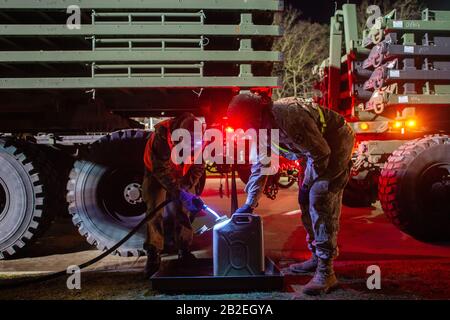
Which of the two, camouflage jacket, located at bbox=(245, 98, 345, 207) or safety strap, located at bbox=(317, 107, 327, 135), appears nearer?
camouflage jacket, located at bbox=(245, 98, 345, 207)

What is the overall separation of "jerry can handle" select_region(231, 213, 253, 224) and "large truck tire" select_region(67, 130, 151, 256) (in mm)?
2030

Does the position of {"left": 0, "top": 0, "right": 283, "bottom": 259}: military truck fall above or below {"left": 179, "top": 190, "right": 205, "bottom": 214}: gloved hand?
above

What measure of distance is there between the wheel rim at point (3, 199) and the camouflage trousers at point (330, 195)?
383cm

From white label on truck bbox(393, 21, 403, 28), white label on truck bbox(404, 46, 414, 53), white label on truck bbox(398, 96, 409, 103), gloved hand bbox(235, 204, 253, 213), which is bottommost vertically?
gloved hand bbox(235, 204, 253, 213)

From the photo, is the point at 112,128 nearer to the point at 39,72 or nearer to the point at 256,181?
the point at 39,72

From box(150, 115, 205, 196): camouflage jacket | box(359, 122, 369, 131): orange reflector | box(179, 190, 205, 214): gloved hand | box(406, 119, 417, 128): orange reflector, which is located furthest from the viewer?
box(359, 122, 369, 131): orange reflector

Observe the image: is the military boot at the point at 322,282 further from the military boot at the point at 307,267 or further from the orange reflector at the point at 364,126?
the orange reflector at the point at 364,126

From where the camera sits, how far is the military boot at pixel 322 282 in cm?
359

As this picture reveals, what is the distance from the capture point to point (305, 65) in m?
27.2

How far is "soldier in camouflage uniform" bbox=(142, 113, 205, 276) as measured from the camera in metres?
4.27

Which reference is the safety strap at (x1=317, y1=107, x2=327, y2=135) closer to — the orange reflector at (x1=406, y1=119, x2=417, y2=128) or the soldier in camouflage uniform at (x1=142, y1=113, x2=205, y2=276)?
the soldier in camouflage uniform at (x1=142, y1=113, x2=205, y2=276)

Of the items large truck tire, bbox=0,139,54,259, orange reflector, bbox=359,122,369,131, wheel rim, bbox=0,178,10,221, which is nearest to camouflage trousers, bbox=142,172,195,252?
large truck tire, bbox=0,139,54,259

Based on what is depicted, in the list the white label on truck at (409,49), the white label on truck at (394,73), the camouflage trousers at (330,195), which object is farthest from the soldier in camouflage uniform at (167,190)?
the white label on truck at (409,49)

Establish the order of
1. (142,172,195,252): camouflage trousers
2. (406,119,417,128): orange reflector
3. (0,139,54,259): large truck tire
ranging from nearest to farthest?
1. (142,172,195,252): camouflage trousers
2. (0,139,54,259): large truck tire
3. (406,119,417,128): orange reflector
